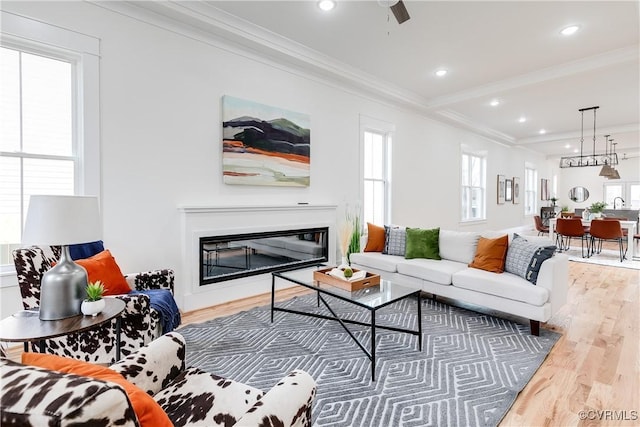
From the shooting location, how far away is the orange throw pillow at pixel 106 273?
2264mm

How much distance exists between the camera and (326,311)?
3.48 meters

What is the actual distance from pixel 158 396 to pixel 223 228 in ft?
8.27

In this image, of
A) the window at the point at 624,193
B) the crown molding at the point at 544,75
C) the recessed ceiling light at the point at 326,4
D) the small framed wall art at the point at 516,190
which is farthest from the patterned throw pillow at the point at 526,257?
the window at the point at 624,193

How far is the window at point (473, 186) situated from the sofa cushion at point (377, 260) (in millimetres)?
4484

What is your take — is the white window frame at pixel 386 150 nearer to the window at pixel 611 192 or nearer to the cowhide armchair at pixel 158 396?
the cowhide armchair at pixel 158 396

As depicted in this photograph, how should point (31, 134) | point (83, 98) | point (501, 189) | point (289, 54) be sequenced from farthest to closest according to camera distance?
point (501, 189)
point (289, 54)
point (83, 98)
point (31, 134)

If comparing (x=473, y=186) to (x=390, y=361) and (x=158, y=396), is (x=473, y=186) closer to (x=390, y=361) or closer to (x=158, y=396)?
(x=390, y=361)

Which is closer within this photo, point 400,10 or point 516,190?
point 400,10

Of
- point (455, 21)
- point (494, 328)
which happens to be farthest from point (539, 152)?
point (494, 328)

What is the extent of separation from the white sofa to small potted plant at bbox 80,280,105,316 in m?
3.04

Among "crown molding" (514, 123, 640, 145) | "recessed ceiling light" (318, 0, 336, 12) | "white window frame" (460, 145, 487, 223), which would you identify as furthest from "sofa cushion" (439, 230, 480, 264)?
"crown molding" (514, 123, 640, 145)

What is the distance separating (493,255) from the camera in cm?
345

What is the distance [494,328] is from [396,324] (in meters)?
0.92

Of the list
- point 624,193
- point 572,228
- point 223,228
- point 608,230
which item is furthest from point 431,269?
point 624,193
